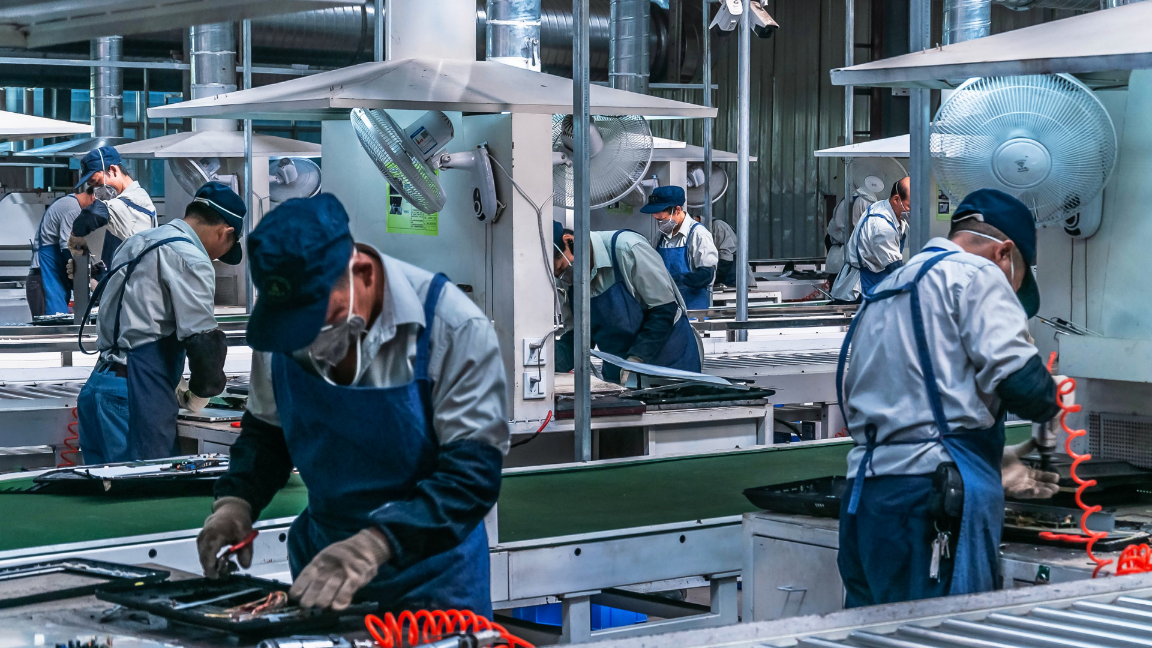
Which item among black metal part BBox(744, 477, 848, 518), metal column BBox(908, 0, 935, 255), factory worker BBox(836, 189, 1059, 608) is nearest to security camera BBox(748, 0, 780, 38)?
metal column BBox(908, 0, 935, 255)

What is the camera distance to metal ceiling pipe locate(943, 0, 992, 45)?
28.3ft

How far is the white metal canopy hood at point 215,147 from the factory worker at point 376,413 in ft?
22.5

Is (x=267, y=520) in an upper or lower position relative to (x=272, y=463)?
lower

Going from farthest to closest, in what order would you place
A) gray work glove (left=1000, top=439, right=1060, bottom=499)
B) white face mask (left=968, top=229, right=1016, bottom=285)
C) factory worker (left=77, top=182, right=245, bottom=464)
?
1. factory worker (left=77, top=182, right=245, bottom=464)
2. gray work glove (left=1000, top=439, right=1060, bottom=499)
3. white face mask (left=968, top=229, right=1016, bottom=285)

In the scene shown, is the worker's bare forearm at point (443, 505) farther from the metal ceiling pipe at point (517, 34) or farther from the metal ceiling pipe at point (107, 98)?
the metal ceiling pipe at point (107, 98)

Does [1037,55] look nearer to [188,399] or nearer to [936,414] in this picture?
[936,414]

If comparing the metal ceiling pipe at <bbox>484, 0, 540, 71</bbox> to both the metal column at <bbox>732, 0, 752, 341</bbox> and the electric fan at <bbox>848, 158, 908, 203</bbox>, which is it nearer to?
the metal column at <bbox>732, 0, 752, 341</bbox>

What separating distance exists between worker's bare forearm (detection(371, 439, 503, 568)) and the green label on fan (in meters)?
2.77

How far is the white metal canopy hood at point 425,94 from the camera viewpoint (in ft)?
12.7

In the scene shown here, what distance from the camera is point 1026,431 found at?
4258 millimetres

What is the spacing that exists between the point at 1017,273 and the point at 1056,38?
2.04ft

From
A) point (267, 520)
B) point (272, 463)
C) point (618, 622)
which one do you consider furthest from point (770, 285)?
point (272, 463)

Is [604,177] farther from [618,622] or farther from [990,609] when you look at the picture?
[990,609]

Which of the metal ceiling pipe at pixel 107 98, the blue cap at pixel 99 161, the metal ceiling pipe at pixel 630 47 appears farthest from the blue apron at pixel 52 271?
the metal ceiling pipe at pixel 630 47
